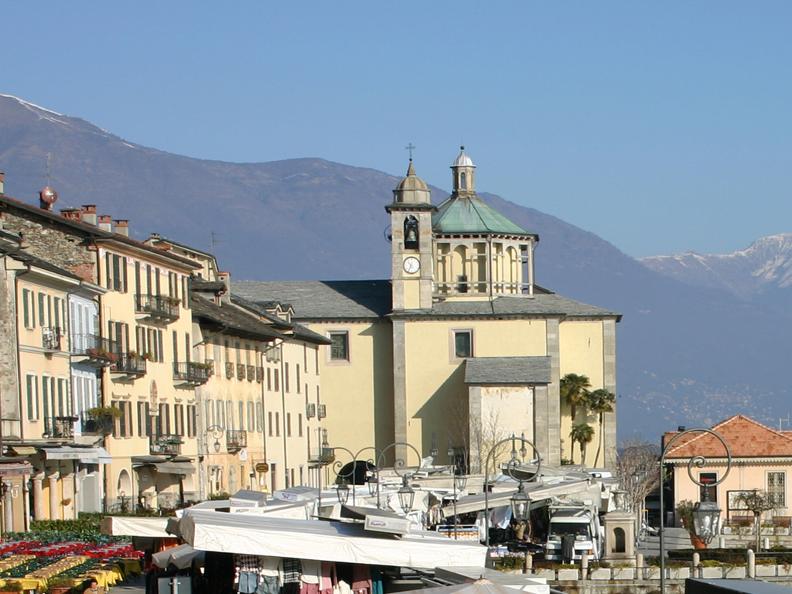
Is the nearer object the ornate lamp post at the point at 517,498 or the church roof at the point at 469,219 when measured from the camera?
the ornate lamp post at the point at 517,498

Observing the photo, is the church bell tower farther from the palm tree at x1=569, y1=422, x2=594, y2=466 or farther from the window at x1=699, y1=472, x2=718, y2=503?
the window at x1=699, y1=472, x2=718, y2=503

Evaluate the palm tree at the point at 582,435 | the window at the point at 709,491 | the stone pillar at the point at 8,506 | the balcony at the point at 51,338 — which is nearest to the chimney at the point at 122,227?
the balcony at the point at 51,338

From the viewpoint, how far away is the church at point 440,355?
365 feet

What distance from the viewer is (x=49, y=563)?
39.5m

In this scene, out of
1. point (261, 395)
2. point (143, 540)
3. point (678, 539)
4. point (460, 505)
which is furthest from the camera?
point (261, 395)

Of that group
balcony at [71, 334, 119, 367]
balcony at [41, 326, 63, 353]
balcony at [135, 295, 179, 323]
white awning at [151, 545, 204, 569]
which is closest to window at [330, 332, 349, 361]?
balcony at [135, 295, 179, 323]

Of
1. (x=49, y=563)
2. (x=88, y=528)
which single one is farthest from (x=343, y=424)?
(x=49, y=563)

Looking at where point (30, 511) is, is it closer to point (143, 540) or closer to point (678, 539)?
point (143, 540)

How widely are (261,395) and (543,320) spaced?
88.6ft

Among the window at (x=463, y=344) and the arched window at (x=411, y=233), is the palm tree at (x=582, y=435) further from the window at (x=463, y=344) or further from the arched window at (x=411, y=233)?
the arched window at (x=411, y=233)

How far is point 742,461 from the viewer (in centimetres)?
10581

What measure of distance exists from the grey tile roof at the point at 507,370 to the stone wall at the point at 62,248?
47408 mm

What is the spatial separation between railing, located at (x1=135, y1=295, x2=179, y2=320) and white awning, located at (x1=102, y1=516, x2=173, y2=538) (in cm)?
3512

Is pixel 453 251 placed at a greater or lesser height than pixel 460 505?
greater
